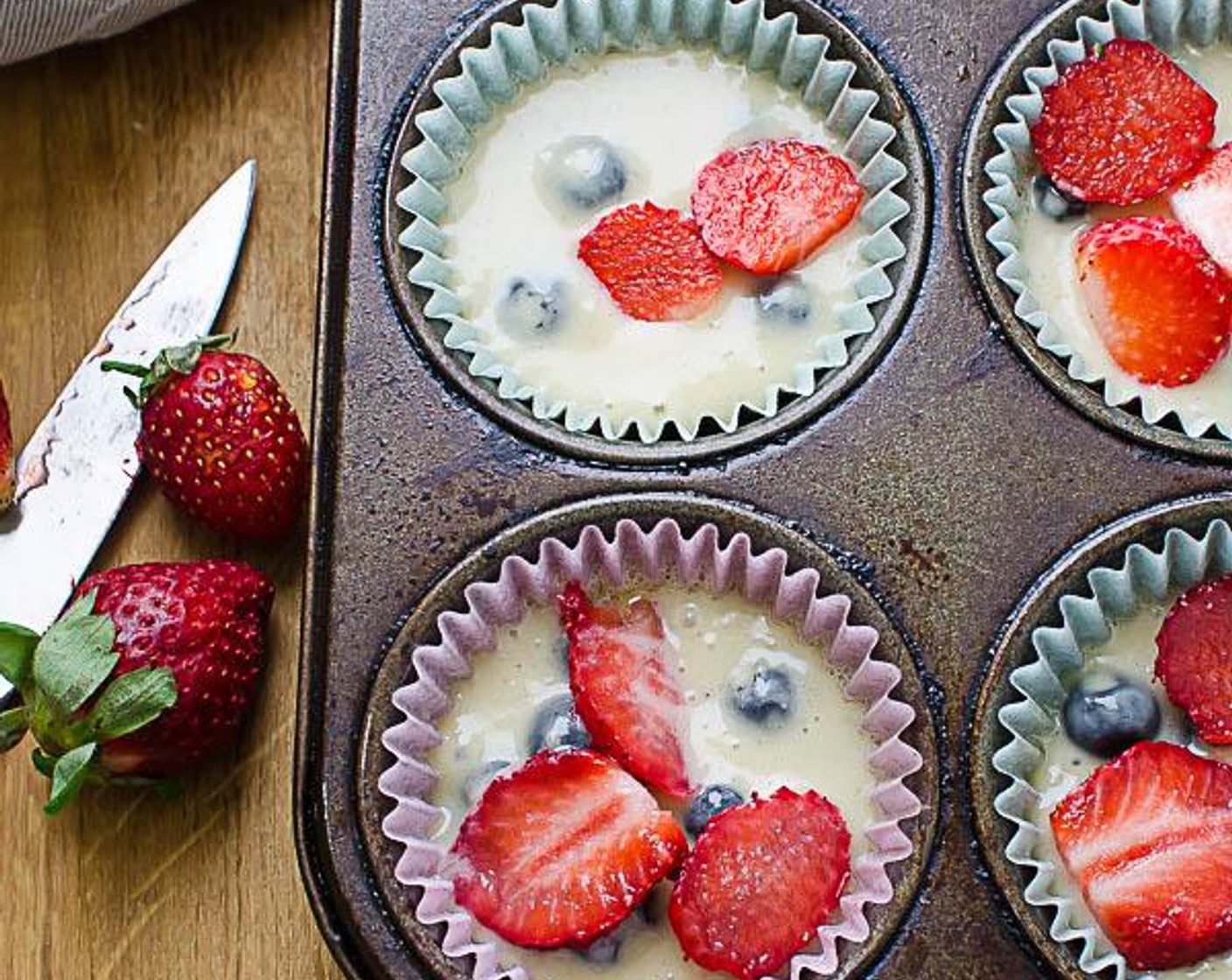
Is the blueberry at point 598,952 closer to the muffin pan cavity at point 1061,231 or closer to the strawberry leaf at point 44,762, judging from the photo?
the strawberry leaf at point 44,762

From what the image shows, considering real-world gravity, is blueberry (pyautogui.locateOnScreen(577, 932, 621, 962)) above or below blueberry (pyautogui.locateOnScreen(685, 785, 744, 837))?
below

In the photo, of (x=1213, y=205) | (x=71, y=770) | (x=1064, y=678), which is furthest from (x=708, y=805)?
(x=1213, y=205)

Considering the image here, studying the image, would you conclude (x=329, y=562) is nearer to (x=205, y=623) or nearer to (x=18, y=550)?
(x=205, y=623)

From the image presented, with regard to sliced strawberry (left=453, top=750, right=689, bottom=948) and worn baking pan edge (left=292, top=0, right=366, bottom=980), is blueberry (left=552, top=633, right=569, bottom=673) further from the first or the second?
worn baking pan edge (left=292, top=0, right=366, bottom=980)

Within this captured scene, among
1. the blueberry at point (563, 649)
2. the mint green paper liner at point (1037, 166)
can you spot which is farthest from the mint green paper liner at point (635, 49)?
the blueberry at point (563, 649)

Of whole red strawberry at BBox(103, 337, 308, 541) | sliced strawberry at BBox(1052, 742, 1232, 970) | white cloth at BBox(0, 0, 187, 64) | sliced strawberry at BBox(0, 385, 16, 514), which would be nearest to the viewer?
sliced strawberry at BBox(1052, 742, 1232, 970)

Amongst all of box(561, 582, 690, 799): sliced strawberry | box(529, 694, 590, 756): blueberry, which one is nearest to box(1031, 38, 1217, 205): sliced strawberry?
box(561, 582, 690, 799): sliced strawberry

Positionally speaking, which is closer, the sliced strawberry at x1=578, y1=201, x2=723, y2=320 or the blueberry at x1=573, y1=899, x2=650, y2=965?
the blueberry at x1=573, y1=899, x2=650, y2=965

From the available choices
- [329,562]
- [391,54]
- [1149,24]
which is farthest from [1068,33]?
[329,562]
